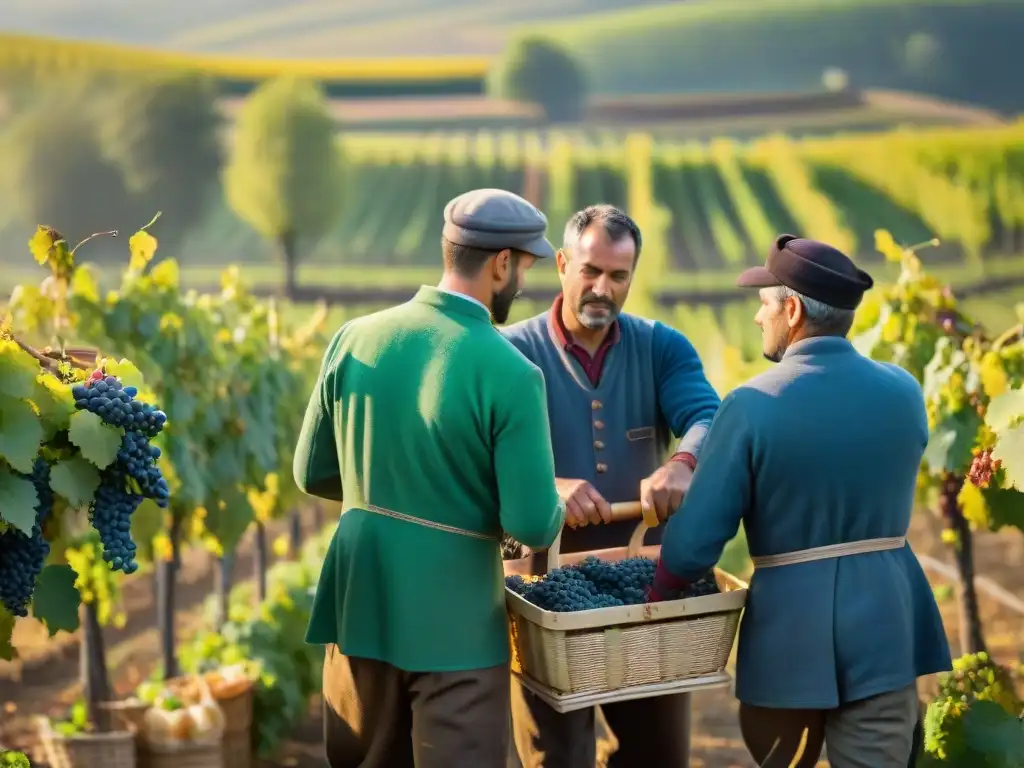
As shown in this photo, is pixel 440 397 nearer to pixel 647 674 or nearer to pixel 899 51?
pixel 647 674

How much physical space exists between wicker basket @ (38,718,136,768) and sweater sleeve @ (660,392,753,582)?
2.75m

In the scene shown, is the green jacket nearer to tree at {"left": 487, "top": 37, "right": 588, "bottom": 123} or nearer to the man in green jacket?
the man in green jacket

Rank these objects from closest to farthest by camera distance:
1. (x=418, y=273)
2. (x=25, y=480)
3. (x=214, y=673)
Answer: (x=25, y=480) → (x=214, y=673) → (x=418, y=273)

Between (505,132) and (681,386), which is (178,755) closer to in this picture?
(681,386)

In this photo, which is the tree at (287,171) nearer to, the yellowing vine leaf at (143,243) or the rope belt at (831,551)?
the yellowing vine leaf at (143,243)

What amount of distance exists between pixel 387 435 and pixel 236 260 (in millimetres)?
18374

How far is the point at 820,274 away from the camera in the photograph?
290cm

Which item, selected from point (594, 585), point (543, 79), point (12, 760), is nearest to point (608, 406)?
point (594, 585)

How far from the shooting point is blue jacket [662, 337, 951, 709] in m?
2.85

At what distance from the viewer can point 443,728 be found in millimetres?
2912

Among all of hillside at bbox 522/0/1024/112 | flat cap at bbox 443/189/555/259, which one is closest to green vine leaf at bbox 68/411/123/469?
flat cap at bbox 443/189/555/259

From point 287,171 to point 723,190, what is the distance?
6.51 metres

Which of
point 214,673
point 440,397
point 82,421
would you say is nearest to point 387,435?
point 440,397

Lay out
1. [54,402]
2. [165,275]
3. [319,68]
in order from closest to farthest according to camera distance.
Result: [54,402] → [165,275] → [319,68]
